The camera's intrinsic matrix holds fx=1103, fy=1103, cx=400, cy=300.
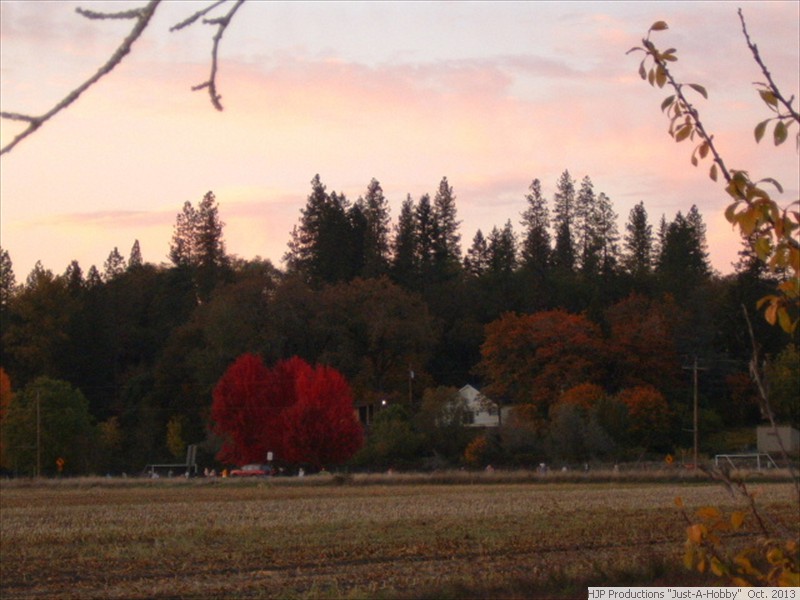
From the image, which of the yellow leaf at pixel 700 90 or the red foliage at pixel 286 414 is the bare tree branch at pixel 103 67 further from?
the red foliage at pixel 286 414

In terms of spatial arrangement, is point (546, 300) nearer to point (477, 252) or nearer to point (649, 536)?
point (477, 252)

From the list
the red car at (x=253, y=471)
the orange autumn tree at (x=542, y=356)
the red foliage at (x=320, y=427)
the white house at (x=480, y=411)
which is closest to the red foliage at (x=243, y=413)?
the red car at (x=253, y=471)

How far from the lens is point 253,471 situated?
229 feet

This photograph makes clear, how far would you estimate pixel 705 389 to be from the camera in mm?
84812

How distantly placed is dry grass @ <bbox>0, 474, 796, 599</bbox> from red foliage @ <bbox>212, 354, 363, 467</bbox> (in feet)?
86.3

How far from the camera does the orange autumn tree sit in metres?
80.6

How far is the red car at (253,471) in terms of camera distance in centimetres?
6981

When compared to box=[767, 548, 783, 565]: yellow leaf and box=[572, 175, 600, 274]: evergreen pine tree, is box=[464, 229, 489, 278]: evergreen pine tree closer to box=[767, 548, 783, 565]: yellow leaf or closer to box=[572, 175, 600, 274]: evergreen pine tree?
box=[572, 175, 600, 274]: evergreen pine tree

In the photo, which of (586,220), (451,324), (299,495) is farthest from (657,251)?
(299,495)

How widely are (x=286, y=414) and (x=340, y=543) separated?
164 ft

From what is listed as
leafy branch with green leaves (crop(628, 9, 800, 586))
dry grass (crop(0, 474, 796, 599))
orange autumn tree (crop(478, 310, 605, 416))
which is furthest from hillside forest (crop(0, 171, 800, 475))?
leafy branch with green leaves (crop(628, 9, 800, 586))

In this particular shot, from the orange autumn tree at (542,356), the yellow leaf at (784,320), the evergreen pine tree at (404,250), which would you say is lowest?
the yellow leaf at (784,320)

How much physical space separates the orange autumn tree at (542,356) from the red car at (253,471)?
20818 mm

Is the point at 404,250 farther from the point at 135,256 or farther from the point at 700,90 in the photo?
the point at 700,90
